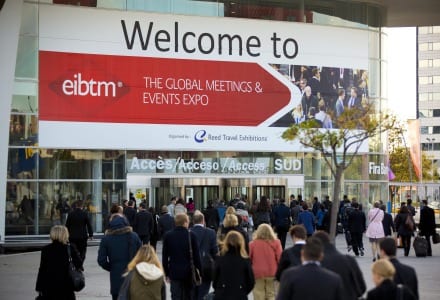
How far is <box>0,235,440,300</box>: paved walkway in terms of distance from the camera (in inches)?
770

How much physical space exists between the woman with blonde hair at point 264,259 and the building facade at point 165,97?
2660 centimetres

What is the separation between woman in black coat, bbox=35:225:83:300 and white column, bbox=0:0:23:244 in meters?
25.8

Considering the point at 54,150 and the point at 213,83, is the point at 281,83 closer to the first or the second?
the point at 213,83

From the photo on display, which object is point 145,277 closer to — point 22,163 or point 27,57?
point 22,163

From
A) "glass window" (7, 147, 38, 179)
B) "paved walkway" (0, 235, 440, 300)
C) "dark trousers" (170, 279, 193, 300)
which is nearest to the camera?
"dark trousers" (170, 279, 193, 300)

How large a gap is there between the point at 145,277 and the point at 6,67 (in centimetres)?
2885

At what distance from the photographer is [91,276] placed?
948 inches

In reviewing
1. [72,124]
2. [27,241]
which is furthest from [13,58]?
[27,241]

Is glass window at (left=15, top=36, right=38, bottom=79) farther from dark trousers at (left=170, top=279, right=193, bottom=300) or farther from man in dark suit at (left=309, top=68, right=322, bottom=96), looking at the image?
dark trousers at (left=170, top=279, right=193, bottom=300)

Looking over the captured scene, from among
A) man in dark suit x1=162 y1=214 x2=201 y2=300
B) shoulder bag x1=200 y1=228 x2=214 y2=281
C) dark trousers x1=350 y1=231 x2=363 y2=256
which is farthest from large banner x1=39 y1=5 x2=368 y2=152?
man in dark suit x1=162 y1=214 x2=201 y2=300

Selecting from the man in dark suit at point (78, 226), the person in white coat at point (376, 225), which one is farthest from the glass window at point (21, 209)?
the person in white coat at point (376, 225)

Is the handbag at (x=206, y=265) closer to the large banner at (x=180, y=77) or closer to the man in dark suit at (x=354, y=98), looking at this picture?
the large banner at (x=180, y=77)

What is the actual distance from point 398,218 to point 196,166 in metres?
15.3

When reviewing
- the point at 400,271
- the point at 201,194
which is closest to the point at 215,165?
the point at 201,194
